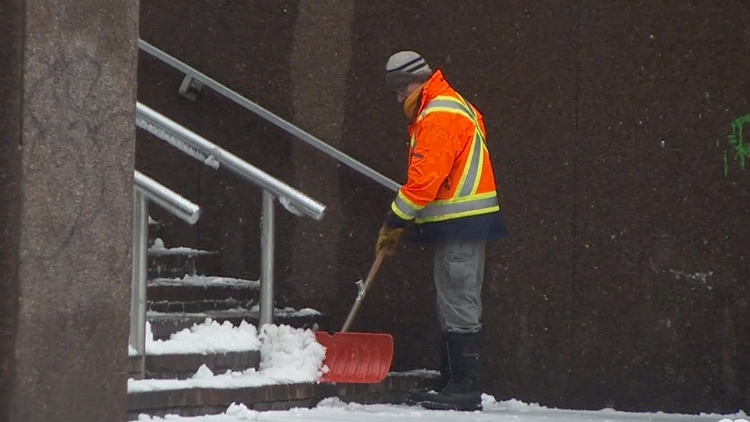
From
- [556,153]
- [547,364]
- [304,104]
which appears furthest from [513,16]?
[547,364]

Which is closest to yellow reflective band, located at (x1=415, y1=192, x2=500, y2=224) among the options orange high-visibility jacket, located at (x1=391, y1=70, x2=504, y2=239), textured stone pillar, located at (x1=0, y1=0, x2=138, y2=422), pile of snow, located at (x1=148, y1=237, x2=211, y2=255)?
orange high-visibility jacket, located at (x1=391, y1=70, x2=504, y2=239)

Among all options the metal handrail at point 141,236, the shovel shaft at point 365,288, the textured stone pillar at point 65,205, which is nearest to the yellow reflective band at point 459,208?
the shovel shaft at point 365,288

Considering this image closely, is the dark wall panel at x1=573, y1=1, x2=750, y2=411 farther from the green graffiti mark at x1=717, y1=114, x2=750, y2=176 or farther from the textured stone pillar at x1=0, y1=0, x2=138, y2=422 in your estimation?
the textured stone pillar at x1=0, y1=0, x2=138, y2=422

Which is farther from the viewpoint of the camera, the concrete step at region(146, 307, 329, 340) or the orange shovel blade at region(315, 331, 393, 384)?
the orange shovel blade at region(315, 331, 393, 384)

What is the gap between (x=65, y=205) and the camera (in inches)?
197

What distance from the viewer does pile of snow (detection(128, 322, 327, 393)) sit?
6.36 meters

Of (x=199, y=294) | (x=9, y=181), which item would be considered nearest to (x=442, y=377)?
(x=199, y=294)

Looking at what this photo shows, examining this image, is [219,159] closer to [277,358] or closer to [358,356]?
[277,358]

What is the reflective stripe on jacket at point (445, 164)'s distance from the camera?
6.65 metres

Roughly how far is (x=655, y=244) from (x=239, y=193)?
2271 millimetres

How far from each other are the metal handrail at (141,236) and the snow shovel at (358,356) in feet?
3.78

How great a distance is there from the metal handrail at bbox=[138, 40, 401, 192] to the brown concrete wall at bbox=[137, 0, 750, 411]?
0.13 m

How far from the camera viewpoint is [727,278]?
22.9 feet

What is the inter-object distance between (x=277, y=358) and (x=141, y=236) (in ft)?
3.70
